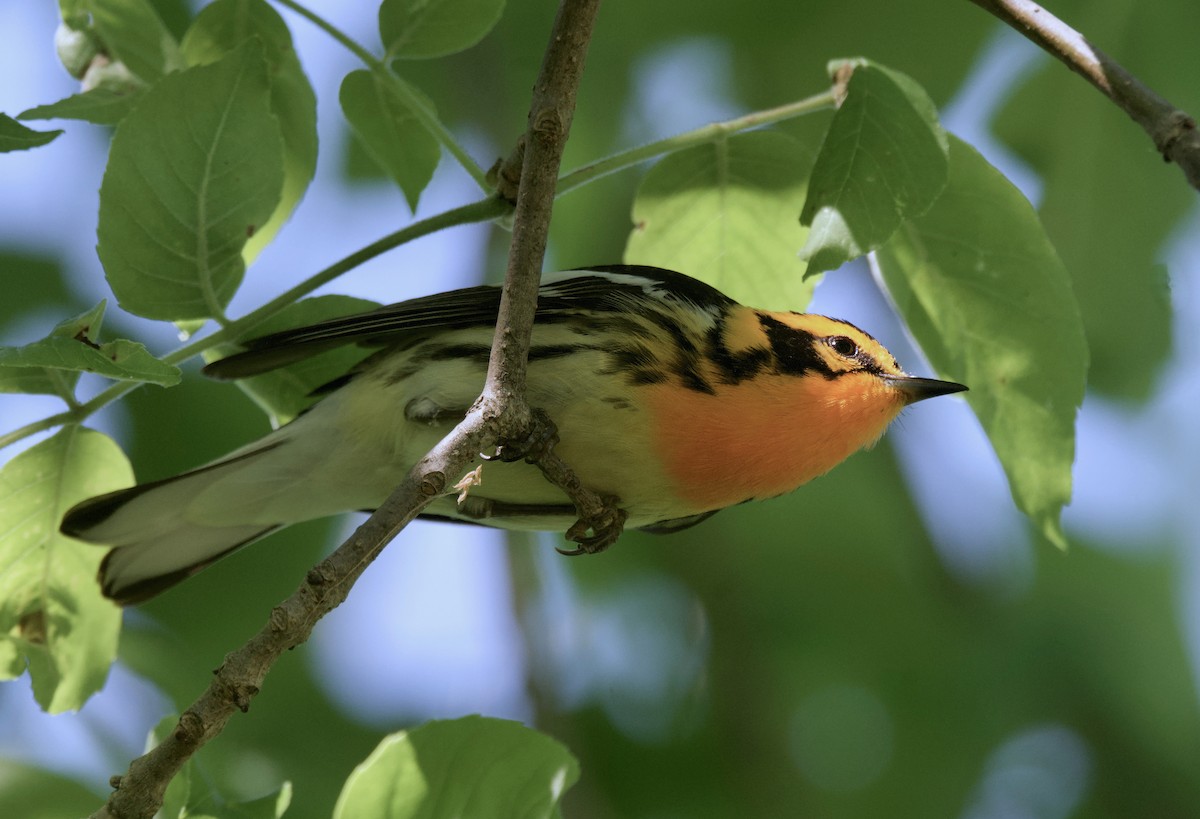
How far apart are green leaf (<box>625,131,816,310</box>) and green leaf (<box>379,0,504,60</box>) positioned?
0.55 meters

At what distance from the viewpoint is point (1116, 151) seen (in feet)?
11.8

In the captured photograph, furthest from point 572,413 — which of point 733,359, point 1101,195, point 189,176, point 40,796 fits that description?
point 1101,195

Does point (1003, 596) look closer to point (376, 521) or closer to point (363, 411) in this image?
point (363, 411)

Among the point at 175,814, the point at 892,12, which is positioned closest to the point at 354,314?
the point at 175,814

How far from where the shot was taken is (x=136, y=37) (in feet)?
9.61

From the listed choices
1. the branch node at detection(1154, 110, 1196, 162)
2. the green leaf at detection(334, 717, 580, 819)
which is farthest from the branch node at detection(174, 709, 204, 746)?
the branch node at detection(1154, 110, 1196, 162)

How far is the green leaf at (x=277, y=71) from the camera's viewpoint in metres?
2.95

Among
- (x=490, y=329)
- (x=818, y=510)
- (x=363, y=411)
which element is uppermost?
(x=490, y=329)

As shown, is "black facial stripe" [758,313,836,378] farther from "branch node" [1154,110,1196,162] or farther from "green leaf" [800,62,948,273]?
"branch node" [1154,110,1196,162]

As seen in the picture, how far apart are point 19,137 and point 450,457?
1024 mm

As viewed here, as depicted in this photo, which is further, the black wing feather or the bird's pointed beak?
the bird's pointed beak

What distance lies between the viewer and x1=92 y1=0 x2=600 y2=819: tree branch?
1.92 m

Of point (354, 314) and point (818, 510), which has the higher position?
point (354, 314)

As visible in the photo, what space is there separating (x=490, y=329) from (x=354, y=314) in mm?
353
